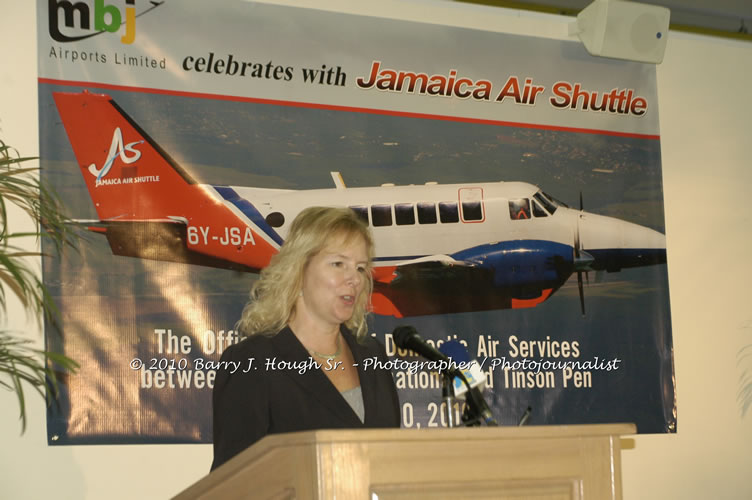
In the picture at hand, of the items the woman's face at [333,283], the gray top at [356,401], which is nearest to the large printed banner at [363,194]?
the woman's face at [333,283]

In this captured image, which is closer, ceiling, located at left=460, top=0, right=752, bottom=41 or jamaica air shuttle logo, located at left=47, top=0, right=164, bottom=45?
jamaica air shuttle logo, located at left=47, top=0, right=164, bottom=45

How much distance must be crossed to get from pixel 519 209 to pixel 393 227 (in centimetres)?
67

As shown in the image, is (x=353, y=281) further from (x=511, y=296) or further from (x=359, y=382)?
(x=511, y=296)

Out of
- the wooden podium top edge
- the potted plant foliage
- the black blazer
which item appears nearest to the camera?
the wooden podium top edge

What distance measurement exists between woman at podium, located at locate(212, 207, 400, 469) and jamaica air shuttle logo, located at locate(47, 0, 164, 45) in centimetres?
129

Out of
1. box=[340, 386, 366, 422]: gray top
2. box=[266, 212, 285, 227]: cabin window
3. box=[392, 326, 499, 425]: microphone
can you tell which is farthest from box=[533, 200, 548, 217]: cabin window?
box=[392, 326, 499, 425]: microphone

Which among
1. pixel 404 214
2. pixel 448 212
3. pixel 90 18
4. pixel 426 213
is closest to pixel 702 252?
pixel 448 212

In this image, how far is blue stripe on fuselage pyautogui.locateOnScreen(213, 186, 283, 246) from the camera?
3.81 meters

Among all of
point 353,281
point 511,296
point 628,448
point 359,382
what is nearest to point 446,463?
point 359,382

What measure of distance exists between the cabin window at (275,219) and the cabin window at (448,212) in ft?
2.54

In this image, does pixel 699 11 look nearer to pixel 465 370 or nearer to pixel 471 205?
pixel 471 205

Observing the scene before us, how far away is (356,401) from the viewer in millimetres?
2824

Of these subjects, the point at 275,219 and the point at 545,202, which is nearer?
the point at 275,219

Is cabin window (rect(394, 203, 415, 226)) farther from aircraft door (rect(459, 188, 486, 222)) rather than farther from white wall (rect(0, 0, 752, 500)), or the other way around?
white wall (rect(0, 0, 752, 500))
